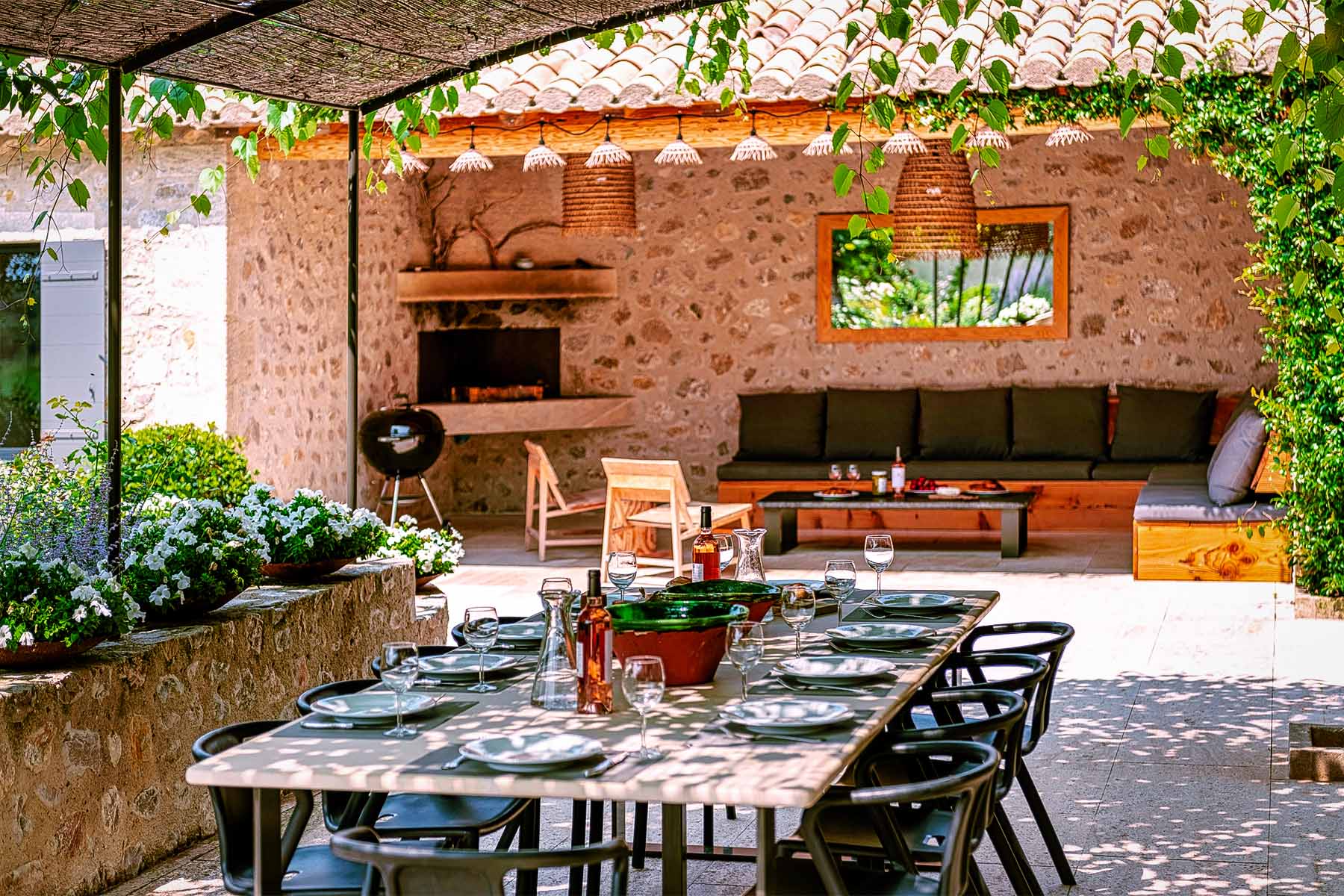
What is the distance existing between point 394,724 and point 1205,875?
2.26 meters

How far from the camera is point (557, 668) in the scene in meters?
3.10

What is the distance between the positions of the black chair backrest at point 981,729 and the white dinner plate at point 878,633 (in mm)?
148

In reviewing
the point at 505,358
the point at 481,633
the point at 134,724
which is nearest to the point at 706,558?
the point at 481,633

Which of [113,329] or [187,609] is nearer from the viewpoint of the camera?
[113,329]

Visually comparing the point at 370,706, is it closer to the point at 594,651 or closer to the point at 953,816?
the point at 594,651

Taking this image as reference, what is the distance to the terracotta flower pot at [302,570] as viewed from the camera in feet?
17.6

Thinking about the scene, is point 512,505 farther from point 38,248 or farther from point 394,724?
point 394,724

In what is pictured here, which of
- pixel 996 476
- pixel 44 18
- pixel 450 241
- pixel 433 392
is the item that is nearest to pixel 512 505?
pixel 433 392

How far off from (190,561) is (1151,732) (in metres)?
3.34

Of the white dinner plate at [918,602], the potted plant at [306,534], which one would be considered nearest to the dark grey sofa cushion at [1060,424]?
the potted plant at [306,534]

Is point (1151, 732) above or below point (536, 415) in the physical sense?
below

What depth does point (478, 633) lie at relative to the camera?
3.34 meters

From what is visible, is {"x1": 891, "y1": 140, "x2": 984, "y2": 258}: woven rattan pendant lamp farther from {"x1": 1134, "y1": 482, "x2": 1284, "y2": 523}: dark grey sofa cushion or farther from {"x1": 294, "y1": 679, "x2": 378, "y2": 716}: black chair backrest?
{"x1": 294, "y1": 679, "x2": 378, "y2": 716}: black chair backrest

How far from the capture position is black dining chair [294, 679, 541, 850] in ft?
10.2
